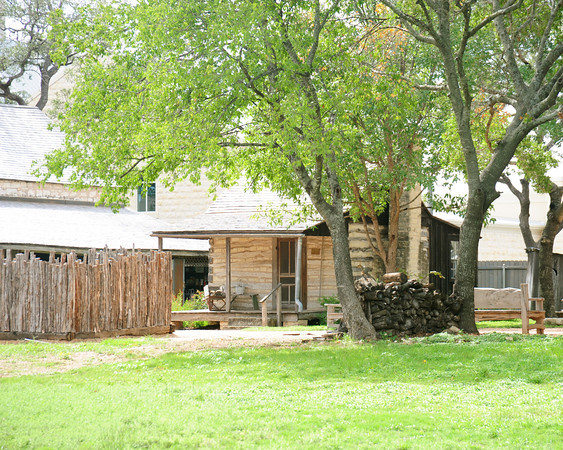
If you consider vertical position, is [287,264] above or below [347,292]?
above

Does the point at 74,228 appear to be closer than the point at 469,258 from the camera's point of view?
No

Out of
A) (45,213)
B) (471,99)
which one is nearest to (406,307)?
(471,99)

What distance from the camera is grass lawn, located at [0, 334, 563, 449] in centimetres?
589

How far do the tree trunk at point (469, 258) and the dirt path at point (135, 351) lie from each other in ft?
9.99

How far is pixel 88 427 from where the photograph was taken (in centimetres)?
627

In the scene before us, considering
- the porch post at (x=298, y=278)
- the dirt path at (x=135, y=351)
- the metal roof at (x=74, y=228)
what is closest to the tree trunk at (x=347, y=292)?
the dirt path at (x=135, y=351)

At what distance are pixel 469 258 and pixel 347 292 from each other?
272 cm

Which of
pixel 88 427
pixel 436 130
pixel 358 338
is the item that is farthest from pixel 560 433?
pixel 436 130

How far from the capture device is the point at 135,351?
12.7 m

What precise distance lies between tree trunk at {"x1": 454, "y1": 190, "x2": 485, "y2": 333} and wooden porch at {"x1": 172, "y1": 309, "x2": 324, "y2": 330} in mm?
8750

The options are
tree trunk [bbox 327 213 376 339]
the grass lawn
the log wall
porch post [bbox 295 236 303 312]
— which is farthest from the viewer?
the log wall

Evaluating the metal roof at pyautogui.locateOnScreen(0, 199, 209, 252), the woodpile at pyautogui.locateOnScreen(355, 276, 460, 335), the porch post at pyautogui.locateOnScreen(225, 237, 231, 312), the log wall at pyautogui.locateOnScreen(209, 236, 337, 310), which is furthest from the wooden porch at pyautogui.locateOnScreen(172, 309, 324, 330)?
the woodpile at pyautogui.locateOnScreen(355, 276, 460, 335)

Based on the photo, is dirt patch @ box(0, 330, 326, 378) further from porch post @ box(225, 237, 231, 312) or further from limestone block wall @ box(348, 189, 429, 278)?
limestone block wall @ box(348, 189, 429, 278)

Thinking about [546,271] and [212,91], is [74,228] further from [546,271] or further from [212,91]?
[546,271]
